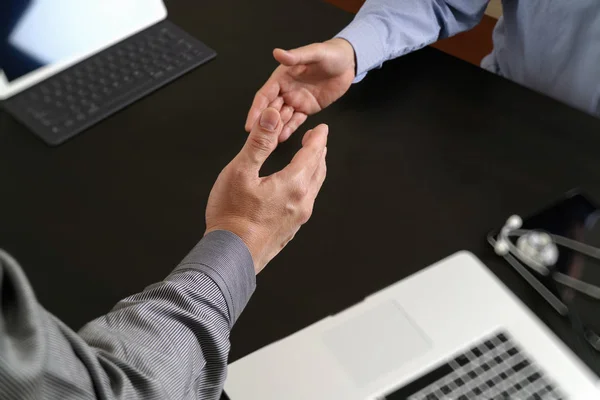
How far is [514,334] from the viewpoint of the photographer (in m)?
0.57

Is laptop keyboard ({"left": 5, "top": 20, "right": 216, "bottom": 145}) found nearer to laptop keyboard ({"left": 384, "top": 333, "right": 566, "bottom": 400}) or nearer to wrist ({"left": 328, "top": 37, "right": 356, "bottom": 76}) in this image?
wrist ({"left": 328, "top": 37, "right": 356, "bottom": 76})

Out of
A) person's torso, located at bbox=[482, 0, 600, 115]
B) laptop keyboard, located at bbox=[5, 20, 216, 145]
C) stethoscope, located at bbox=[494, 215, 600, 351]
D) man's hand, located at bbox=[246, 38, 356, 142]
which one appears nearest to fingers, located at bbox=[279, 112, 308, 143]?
man's hand, located at bbox=[246, 38, 356, 142]

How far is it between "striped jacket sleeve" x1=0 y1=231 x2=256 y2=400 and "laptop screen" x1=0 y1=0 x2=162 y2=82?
0.46 m

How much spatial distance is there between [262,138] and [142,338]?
256 millimetres

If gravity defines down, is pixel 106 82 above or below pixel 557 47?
below

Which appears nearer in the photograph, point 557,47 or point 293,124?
point 293,124

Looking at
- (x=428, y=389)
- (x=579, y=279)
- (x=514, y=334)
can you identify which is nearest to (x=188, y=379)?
(x=428, y=389)

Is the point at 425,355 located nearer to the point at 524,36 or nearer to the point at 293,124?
the point at 293,124

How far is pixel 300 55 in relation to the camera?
2.55 ft

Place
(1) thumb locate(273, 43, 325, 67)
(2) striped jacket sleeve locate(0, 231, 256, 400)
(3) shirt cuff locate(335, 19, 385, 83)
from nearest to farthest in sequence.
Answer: (2) striped jacket sleeve locate(0, 231, 256, 400), (1) thumb locate(273, 43, 325, 67), (3) shirt cuff locate(335, 19, 385, 83)

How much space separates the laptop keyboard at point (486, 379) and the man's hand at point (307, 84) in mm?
400

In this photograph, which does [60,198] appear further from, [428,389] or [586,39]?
[586,39]

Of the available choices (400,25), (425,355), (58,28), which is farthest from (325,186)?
(58,28)

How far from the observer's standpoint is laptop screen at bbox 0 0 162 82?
0.78 metres
